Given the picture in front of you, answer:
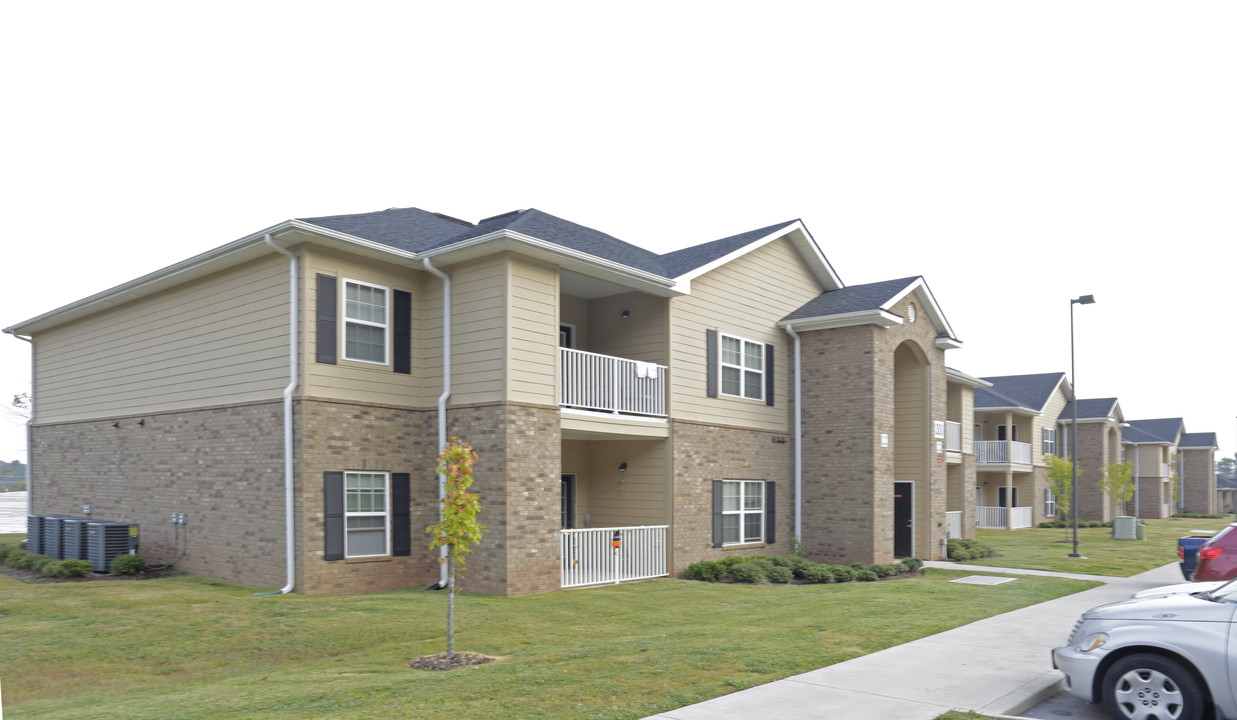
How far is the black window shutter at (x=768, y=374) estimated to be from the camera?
20.8 meters

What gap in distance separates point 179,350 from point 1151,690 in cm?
1705

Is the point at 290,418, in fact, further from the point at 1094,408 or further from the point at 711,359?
the point at 1094,408

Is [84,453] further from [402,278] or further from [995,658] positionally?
[995,658]

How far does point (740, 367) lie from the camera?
65.8 feet

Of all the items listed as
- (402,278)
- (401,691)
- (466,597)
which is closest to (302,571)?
(466,597)

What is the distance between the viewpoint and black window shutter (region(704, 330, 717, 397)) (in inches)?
749

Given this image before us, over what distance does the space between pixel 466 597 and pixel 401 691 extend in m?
6.39

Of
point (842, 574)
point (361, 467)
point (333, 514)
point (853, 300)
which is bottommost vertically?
point (842, 574)

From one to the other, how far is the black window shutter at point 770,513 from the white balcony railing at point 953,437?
1020 cm

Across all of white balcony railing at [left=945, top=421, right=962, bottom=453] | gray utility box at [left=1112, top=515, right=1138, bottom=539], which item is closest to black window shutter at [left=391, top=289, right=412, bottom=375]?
white balcony railing at [left=945, top=421, right=962, bottom=453]

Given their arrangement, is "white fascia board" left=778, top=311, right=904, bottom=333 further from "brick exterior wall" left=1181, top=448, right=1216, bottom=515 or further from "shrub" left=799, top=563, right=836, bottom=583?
"brick exterior wall" left=1181, top=448, right=1216, bottom=515

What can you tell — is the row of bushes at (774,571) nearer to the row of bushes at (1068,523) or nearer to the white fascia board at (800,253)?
the white fascia board at (800,253)

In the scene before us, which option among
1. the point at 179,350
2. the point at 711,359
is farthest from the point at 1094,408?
the point at 179,350

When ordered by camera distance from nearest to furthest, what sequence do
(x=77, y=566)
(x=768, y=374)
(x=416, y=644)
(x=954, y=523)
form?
(x=416, y=644) < (x=77, y=566) < (x=768, y=374) < (x=954, y=523)
